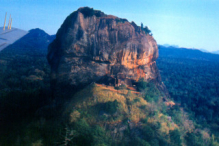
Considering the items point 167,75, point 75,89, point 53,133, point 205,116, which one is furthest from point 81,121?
point 167,75

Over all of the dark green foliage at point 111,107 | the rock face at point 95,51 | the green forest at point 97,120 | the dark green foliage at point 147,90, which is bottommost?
the green forest at point 97,120

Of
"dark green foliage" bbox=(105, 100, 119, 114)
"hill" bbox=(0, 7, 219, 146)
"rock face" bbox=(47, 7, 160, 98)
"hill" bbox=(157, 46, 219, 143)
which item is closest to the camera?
"hill" bbox=(0, 7, 219, 146)

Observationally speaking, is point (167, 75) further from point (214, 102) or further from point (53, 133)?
point (53, 133)

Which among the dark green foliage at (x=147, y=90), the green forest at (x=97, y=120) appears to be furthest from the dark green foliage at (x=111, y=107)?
the dark green foliage at (x=147, y=90)

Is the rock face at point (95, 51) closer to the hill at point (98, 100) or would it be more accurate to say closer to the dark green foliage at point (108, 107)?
the hill at point (98, 100)

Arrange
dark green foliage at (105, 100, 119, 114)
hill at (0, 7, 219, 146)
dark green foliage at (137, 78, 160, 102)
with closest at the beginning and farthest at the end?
1. hill at (0, 7, 219, 146)
2. dark green foliage at (105, 100, 119, 114)
3. dark green foliage at (137, 78, 160, 102)

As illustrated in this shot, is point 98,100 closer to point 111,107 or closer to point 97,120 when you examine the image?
point 111,107

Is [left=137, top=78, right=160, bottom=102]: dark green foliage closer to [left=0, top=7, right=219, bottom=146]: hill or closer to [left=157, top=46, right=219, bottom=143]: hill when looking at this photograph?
[left=0, top=7, right=219, bottom=146]: hill

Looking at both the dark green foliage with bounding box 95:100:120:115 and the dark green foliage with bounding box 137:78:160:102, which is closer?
the dark green foliage with bounding box 95:100:120:115

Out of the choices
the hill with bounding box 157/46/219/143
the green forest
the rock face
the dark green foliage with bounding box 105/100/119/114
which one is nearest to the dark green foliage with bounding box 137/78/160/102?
the green forest
